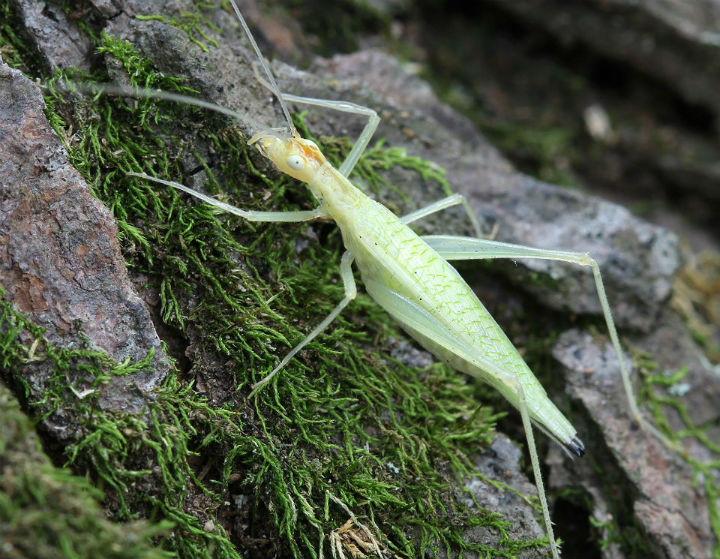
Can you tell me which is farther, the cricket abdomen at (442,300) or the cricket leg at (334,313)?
the cricket abdomen at (442,300)

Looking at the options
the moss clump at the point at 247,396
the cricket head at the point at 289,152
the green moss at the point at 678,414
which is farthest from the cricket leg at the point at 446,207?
the green moss at the point at 678,414

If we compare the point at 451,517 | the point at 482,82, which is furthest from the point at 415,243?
the point at 482,82

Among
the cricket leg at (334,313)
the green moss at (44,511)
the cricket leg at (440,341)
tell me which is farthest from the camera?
the cricket leg at (440,341)

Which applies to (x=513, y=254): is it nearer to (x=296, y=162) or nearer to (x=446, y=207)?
(x=446, y=207)

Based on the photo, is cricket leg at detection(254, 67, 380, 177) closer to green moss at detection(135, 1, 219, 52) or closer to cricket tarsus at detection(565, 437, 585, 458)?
green moss at detection(135, 1, 219, 52)

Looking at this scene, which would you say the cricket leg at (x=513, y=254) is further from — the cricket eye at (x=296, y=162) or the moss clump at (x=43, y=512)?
the moss clump at (x=43, y=512)

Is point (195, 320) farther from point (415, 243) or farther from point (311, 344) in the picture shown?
point (415, 243)

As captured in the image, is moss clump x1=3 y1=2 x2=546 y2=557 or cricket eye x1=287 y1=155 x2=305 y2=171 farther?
cricket eye x1=287 y1=155 x2=305 y2=171

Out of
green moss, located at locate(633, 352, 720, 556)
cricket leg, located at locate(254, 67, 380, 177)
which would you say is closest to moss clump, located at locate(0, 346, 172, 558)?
cricket leg, located at locate(254, 67, 380, 177)

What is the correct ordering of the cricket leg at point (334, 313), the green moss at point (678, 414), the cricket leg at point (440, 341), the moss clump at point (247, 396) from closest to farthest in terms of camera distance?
the moss clump at point (247, 396) → the cricket leg at point (334, 313) → the cricket leg at point (440, 341) → the green moss at point (678, 414)
